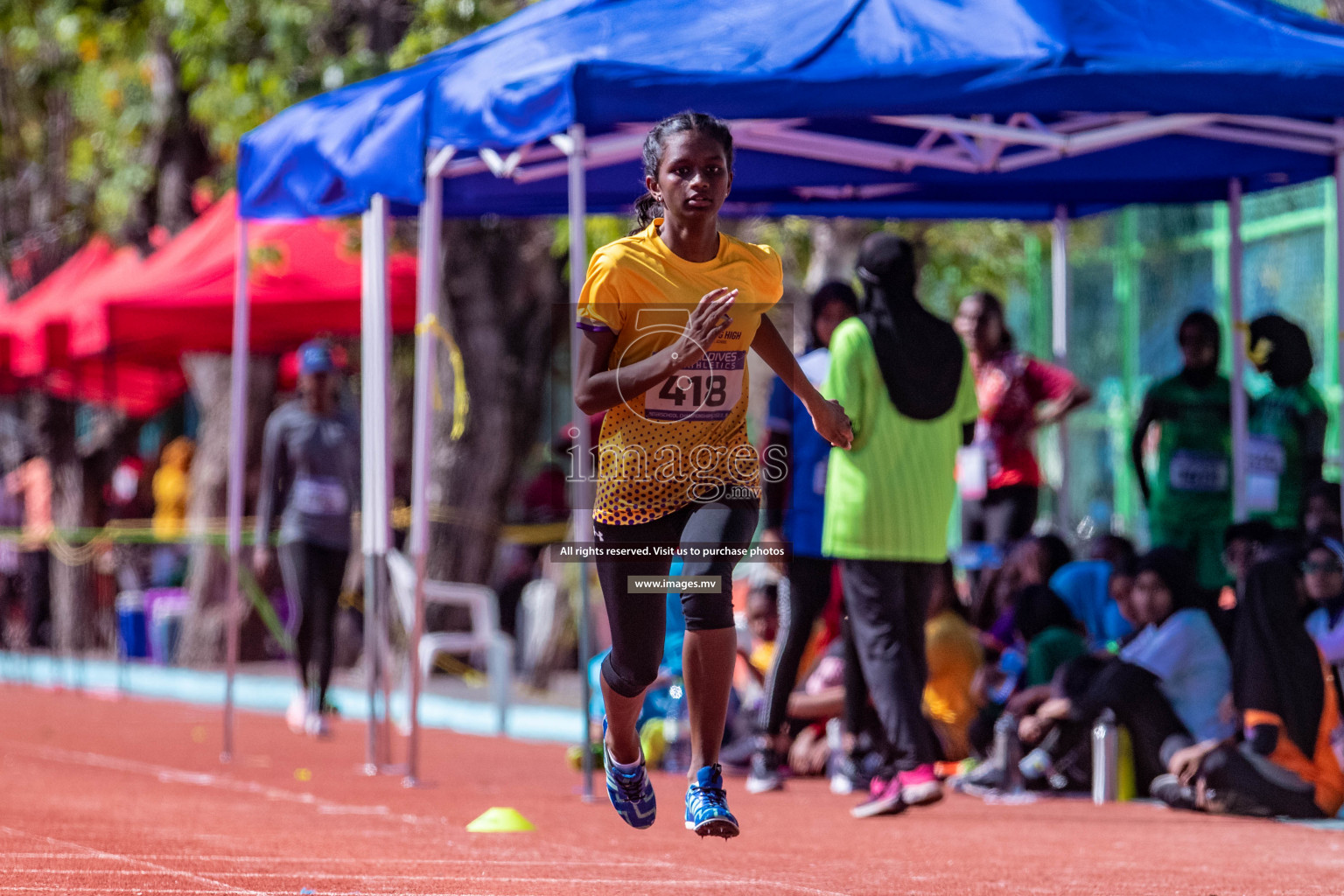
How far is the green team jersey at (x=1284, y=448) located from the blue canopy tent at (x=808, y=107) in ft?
0.37

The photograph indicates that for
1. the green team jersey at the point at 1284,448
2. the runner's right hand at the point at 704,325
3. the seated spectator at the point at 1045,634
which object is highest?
the runner's right hand at the point at 704,325

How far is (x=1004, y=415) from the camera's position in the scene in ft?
33.4

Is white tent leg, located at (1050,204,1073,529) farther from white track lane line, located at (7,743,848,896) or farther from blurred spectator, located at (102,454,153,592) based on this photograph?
blurred spectator, located at (102,454,153,592)

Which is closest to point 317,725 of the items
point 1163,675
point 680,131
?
point 1163,675

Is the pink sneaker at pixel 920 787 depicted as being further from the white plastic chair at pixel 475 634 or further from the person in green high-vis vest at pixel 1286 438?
the white plastic chair at pixel 475 634

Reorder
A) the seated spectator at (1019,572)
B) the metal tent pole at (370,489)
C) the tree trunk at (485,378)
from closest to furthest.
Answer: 1. the metal tent pole at (370,489)
2. the seated spectator at (1019,572)
3. the tree trunk at (485,378)

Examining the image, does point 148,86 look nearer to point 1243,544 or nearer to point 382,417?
point 382,417

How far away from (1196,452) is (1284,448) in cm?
49

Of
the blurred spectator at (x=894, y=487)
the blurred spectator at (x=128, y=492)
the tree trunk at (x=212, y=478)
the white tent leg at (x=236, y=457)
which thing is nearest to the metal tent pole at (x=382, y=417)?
the white tent leg at (x=236, y=457)

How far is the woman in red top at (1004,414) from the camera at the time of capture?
10.2 meters

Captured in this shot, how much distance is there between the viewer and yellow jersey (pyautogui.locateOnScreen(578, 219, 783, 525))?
520 cm

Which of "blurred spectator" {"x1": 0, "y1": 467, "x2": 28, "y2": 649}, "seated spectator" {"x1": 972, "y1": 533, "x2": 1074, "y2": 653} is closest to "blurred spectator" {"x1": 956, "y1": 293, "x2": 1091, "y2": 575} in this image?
"seated spectator" {"x1": 972, "y1": 533, "x2": 1074, "y2": 653}

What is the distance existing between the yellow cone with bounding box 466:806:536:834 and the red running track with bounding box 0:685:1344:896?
7 cm

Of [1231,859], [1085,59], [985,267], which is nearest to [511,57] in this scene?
[1085,59]
